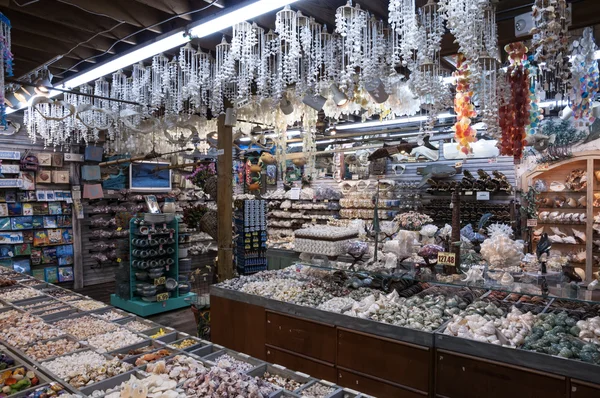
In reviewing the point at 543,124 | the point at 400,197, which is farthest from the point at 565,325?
the point at 400,197

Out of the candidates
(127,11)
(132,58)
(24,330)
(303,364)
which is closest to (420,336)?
(303,364)

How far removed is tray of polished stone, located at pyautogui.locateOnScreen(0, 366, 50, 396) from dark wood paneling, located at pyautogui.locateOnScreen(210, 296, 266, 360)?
210 centimetres

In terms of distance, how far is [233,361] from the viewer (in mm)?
2643

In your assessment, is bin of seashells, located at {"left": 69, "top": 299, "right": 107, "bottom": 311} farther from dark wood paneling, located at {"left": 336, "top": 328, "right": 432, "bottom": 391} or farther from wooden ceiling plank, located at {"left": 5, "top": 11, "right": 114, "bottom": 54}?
wooden ceiling plank, located at {"left": 5, "top": 11, "right": 114, "bottom": 54}

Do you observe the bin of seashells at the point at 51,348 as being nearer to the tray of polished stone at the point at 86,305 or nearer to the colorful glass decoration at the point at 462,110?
the tray of polished stone at the point at 86,305

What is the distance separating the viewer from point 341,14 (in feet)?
9.75

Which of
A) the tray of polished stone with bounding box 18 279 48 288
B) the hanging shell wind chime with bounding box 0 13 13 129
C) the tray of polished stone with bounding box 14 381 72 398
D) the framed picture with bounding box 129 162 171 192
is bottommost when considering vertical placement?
the tray of polished stone with bounding box 18 279 48 288

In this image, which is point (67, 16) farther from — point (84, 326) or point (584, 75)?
point (584, 75)

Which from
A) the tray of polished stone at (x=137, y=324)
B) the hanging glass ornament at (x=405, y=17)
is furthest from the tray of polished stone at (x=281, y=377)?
the hanging glass ornament at (x=405, y=17)

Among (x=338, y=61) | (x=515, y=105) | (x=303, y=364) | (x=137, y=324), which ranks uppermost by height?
(x=338, y=61)

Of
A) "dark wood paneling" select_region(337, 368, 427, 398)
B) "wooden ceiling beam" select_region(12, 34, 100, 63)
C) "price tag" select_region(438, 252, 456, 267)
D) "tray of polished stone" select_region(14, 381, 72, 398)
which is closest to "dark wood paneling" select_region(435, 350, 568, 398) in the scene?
"dark wood paneling" select_region(337, 368, 427, 398)

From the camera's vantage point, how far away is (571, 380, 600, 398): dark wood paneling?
2338 millimetres

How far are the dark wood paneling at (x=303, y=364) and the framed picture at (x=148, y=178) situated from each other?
24.7 feet

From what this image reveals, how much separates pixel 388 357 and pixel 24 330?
114 inches
